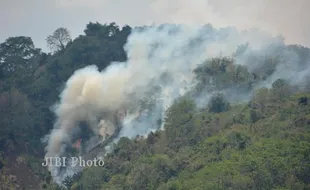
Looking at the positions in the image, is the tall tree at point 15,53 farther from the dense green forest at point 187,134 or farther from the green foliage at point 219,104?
the green foliage at point 219,104

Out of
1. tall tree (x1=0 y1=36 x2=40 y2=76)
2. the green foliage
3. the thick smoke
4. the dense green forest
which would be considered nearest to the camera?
the dense green forest

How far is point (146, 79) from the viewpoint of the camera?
3915 inches

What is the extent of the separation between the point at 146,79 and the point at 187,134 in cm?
1671

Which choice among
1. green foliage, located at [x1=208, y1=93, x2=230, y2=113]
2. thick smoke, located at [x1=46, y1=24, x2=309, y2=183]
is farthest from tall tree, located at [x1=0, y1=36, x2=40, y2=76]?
green foliage, located at [x1=208, y1=93, x2=230, y2=113]

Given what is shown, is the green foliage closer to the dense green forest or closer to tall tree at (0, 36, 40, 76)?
the dense green forest

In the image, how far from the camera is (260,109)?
83.1m

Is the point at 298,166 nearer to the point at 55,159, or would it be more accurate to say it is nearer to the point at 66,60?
the point at 55,159

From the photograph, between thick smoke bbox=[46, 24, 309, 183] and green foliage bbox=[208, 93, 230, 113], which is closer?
green foliage bbox=[208, 93, 230, 113]

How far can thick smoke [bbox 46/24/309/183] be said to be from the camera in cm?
9462

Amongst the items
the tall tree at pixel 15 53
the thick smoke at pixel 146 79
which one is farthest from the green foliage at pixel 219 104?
the tall tree at pixel 15 53

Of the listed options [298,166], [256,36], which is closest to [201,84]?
[256,36]

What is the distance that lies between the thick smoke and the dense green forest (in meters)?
1.56

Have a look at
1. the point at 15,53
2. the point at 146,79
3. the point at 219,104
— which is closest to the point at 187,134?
the point at 219,104

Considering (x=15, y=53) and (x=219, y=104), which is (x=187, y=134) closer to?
(x=219, y=104)
